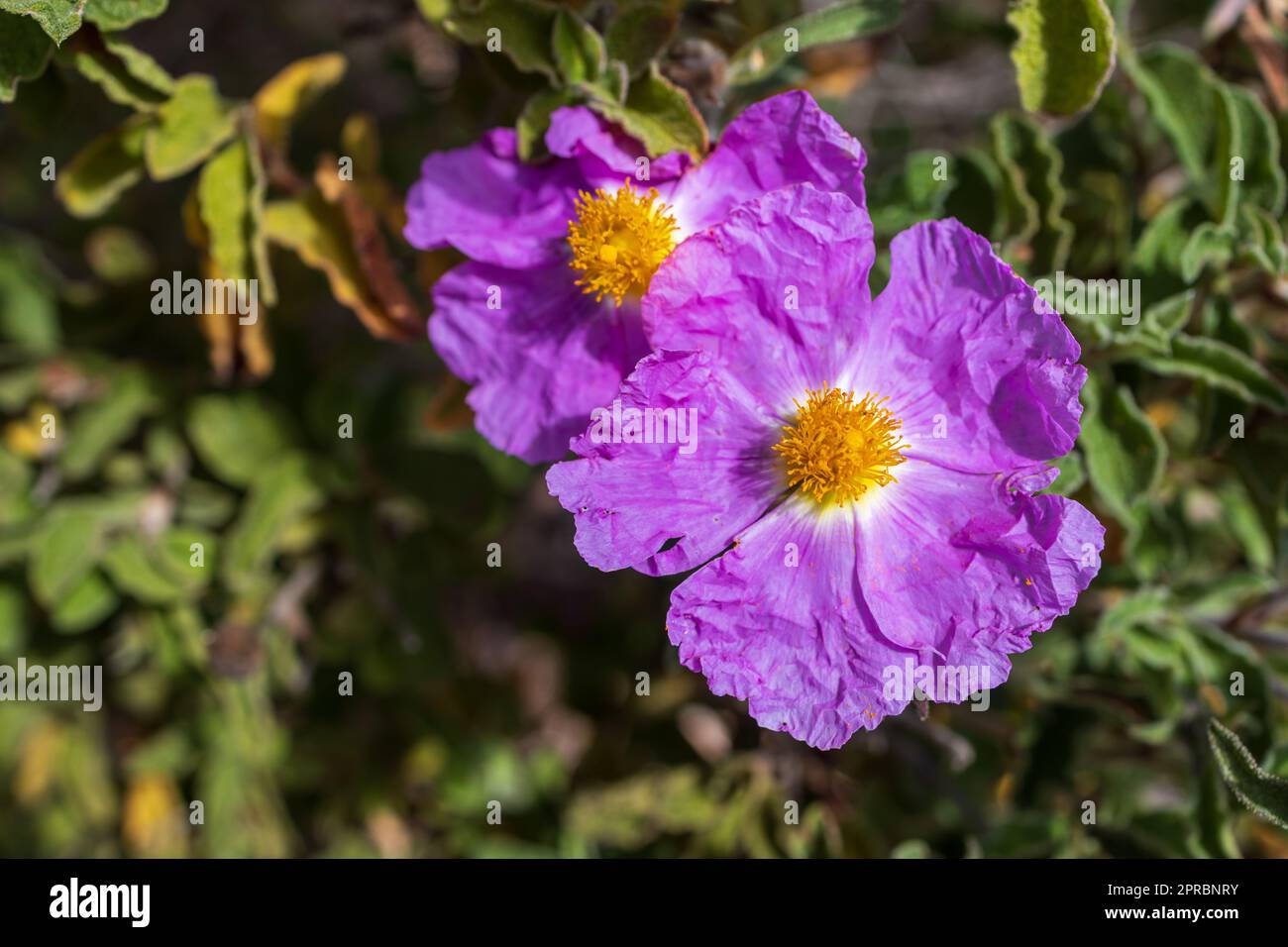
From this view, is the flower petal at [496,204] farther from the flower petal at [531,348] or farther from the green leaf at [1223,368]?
the green leaf at [1223,368]

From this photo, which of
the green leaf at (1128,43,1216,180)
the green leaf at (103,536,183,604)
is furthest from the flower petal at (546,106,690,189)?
the green leaf at (103,536,183,604)

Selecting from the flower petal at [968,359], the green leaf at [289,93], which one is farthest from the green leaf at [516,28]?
the flower petal at [968,359]

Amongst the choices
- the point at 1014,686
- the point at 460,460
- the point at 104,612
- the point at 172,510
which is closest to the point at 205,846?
the point at 104,612

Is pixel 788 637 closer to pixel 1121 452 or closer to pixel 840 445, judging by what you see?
pixel 840 445

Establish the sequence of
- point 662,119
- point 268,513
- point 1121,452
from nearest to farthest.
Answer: point 662,119 → point 1121,452 → point 268,513

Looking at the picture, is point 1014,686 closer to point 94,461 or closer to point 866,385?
point 866,385

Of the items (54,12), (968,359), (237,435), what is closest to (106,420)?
(237,435)

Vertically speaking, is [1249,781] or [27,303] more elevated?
[27,303]
